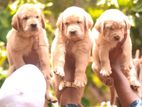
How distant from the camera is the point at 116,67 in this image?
4.51 feet

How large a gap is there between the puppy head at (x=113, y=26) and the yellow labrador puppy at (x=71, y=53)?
42mm

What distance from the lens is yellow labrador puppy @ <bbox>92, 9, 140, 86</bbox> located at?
1.29 meters

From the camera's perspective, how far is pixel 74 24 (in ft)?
4.18

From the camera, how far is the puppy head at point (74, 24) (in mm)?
1271

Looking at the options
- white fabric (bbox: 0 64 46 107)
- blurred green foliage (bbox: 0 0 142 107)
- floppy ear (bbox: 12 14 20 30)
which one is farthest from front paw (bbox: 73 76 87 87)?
blurred green foliage (bbox: 0 0 142 107)

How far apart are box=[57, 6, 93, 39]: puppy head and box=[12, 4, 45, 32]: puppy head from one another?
72 mm

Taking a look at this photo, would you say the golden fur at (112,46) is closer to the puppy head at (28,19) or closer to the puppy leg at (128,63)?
the puppy leg at (128,63)

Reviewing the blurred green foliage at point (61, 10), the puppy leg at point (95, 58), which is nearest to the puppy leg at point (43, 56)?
the puppy leg at point (95, 58)

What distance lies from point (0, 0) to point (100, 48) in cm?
141

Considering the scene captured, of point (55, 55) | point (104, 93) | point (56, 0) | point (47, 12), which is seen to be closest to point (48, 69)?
point (55, 55)

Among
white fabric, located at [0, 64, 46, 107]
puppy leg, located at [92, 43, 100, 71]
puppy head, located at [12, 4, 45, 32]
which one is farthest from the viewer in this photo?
puppy leg, located at [92, 43, 100, 71]

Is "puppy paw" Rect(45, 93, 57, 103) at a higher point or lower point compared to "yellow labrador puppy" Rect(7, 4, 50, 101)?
lower

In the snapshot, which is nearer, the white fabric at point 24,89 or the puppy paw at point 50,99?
the white fabric at point 24,89

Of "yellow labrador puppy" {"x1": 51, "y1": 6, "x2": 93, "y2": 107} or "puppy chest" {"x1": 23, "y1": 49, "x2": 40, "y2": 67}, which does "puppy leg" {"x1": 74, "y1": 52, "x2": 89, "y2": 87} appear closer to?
"yellow labrador puppy" {"x1": 51, "y1": 6, "x2": 93, "y2": 107}
